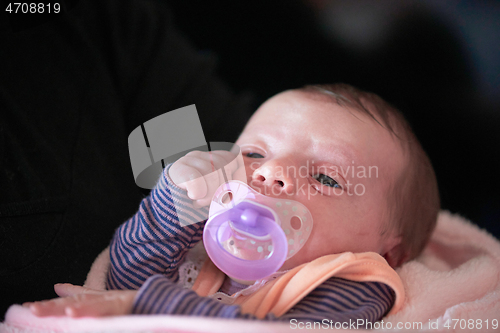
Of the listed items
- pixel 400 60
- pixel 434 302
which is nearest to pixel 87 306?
pixel 434 302

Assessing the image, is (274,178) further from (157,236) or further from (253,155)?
(157,236)

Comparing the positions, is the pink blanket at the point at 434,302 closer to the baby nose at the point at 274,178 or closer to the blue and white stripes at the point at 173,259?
the blue and white stripes at the point at 173,259

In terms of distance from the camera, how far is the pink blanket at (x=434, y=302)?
0.58 m

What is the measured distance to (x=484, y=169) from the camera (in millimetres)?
1233

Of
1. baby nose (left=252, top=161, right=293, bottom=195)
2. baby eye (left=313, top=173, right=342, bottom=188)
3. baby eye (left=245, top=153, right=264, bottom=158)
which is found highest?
baby eye (left=245, top=153, right=264, bottom=158)

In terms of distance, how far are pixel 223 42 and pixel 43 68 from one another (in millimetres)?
574

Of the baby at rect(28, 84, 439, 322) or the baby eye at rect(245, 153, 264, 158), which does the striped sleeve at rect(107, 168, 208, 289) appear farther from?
the baby eye at rect(245, 153, 264, 158)

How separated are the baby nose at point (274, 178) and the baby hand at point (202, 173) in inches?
1.6

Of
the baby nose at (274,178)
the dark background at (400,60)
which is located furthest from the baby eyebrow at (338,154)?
the dark background at (400,60)

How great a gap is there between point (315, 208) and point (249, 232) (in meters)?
0.18

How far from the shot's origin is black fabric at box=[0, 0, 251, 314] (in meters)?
0.84

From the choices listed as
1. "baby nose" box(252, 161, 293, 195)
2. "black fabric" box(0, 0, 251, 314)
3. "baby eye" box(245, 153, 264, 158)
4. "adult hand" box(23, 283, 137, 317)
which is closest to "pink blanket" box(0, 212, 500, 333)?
"adult hand" box(23, 283, 137, 317)

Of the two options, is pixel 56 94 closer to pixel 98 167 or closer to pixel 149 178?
pixel 98 167

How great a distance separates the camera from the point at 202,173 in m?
0.86
